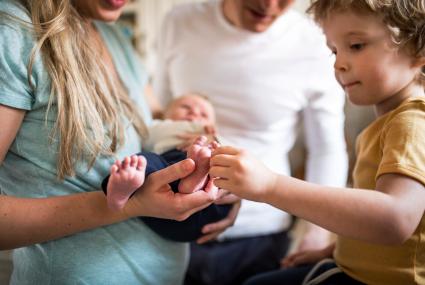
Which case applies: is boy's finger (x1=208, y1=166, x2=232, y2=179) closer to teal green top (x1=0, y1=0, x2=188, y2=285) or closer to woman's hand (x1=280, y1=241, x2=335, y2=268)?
teal green top (x1=0, y1=0, x2=188, y2=285)

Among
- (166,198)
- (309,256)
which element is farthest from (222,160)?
(309,256)

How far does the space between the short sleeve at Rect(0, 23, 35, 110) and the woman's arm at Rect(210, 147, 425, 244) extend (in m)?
0.38

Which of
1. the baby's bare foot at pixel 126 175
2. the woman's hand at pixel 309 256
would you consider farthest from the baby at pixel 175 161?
the woman's hand at pixel 309 256

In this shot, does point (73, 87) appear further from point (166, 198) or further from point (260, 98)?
point (260, 98)

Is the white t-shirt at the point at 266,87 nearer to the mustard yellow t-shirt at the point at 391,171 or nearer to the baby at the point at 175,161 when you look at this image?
the baby at the point at 175,161

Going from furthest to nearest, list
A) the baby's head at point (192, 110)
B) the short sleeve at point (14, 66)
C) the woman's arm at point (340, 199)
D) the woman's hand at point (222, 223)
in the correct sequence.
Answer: the baby's head at point (192, 110), the woman's hand at point (222, 223), the short sleeve at point (14, 66), the woman's arm at point (340, 199)

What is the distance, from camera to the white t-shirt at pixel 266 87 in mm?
1293

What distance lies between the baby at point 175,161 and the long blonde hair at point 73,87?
0.31 ft

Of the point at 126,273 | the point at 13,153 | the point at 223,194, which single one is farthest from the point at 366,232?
the point at 13,153

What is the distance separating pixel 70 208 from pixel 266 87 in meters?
0.71

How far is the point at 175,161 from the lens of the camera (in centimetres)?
95

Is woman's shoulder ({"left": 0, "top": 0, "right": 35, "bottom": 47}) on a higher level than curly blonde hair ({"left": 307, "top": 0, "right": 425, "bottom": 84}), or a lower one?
lower

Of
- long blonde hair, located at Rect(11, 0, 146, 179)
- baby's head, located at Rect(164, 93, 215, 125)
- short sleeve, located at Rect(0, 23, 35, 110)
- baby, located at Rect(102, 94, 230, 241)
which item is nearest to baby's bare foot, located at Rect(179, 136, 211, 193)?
baby, located at Rect(102, 94, 230, 241)

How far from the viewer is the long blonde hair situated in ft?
2.62
